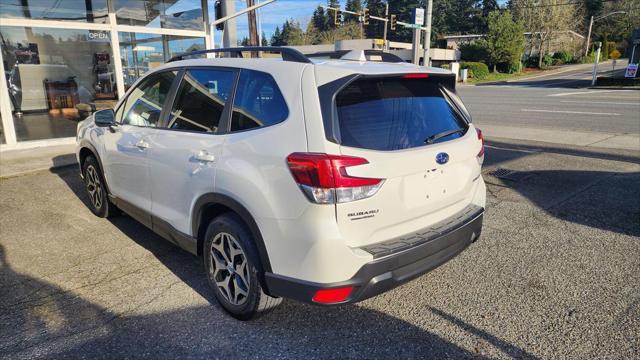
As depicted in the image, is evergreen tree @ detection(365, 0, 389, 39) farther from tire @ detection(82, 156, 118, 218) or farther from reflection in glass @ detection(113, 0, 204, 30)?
tire @ detection(82, 156, 118, 218)

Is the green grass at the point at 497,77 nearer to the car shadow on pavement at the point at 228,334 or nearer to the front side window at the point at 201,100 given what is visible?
the front side window at the point at 201,100

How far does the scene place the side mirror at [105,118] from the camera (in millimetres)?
4273

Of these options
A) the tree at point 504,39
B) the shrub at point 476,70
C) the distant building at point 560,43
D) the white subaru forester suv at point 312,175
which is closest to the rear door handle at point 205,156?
the white subaru forester suv at point 312,175


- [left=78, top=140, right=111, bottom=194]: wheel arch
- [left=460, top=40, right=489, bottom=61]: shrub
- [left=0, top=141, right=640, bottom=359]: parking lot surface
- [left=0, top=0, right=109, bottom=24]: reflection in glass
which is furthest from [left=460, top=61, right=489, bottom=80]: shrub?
[left=78, top=140, right=111, bottom=194]: wheel arch

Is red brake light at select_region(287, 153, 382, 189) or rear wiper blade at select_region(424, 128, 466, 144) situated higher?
rear wiper blade at select_region(424, 128, 466, 144)

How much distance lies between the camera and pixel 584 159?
7602 millimetres

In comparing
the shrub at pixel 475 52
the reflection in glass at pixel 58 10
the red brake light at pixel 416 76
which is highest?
the shrub at pixel 475 52

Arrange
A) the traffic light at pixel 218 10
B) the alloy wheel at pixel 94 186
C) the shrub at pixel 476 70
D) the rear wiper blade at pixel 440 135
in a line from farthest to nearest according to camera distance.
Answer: the shrub at pixel 476 70, the traffic light at pixel 218 10, the alloy wheel at pixel 94 186, the rear wiper blade at pixel 440 135

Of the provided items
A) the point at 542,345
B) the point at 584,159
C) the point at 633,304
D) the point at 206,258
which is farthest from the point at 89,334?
the point at 584,159

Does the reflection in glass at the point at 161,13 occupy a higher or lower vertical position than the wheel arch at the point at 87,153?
higher

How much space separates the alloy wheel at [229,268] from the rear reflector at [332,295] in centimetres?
58

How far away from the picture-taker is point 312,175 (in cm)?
235

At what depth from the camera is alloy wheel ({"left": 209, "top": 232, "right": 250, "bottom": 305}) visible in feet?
9.41

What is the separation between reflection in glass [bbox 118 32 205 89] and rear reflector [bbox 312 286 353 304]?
29.3 ft
